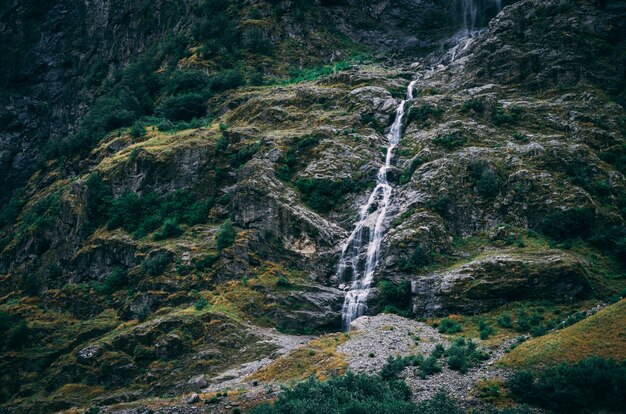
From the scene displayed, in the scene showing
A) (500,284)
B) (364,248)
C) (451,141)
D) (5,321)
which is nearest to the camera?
(500,284)

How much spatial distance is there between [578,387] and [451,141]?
3410cm

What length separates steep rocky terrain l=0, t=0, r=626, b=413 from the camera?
43281 millimetres

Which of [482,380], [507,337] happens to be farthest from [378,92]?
[482,380]

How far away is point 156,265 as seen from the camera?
56281mm

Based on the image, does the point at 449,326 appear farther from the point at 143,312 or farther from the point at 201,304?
the point at 143,312

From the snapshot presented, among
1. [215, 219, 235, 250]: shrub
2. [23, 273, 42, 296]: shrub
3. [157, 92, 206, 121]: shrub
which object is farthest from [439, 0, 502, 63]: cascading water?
[23, 273, 42, 296]: shrub

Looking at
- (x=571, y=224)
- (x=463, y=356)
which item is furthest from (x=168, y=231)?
(x=571, y=224)

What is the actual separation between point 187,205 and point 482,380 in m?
39.1

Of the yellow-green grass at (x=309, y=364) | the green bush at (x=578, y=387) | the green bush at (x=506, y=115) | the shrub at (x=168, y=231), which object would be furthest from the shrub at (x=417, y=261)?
the shrub at (x=168, y=231)

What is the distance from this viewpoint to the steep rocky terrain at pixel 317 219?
142 ft

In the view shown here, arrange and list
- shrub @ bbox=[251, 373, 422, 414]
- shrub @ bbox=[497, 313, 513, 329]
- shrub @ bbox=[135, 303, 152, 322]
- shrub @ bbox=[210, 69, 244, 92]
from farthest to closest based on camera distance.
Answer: shrub @ bbox=[210, 69, 244, 92]
shrub @ bbox=[135, 303, 152, 322]
shrub @ bbox=[497, 313, 513, 329]
shrub @ bbox=[251, 373, 422, 414]

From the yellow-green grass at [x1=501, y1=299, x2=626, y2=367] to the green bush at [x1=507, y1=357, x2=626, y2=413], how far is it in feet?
4.97

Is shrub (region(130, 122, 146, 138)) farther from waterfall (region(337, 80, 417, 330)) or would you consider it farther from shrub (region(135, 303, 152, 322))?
waterfall (region(337, 80, 417, 330))

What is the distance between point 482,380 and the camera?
109 ft
